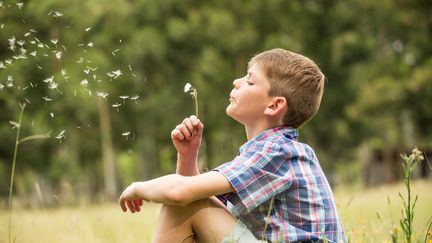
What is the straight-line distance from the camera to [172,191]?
8.68ft

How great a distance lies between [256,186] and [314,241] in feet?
1.05

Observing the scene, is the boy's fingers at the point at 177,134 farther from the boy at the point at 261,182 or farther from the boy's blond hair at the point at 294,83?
the boy's blond hair at the point at 294,83

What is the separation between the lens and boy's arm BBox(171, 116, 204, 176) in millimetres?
2971

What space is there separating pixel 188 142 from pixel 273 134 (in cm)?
43

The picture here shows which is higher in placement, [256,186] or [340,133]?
[340,133]

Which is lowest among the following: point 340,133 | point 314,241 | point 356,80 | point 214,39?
point 314,241

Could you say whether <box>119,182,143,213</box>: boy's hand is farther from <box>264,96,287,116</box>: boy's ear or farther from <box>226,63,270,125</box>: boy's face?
<box>264,96,287,116</box>: boy's ear

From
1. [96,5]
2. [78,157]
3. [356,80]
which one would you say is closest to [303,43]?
[356,80]

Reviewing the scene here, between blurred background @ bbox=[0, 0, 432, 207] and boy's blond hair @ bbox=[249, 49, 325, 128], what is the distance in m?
19.5

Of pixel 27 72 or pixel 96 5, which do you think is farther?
pixel 96 5

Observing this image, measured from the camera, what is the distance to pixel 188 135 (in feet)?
9.90

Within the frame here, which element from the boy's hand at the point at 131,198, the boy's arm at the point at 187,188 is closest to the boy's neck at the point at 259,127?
the boy's arm at the point at 187,188

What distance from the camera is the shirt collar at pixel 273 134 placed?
2865 millimetres

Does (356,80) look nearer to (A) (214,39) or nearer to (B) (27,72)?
(A) (214,39)
